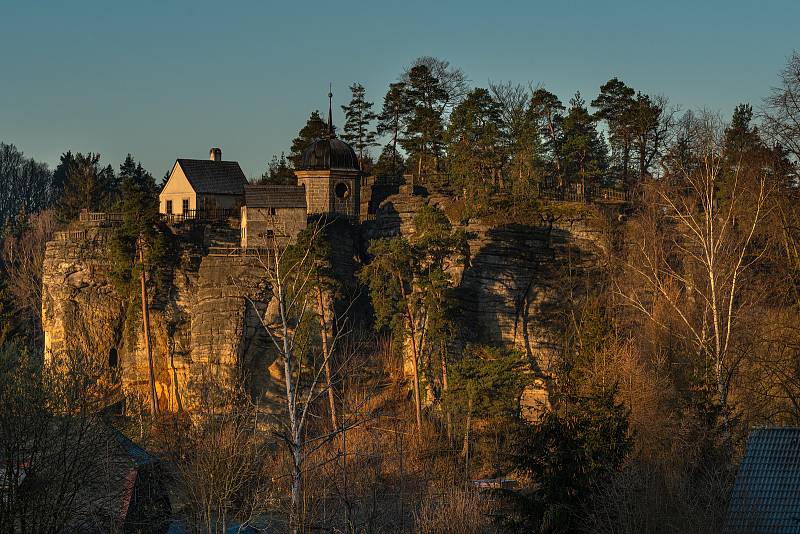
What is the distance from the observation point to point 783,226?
127ft

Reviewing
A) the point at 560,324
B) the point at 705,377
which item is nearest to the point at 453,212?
the point at 560,324

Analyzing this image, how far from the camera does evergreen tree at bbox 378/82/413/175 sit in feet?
225

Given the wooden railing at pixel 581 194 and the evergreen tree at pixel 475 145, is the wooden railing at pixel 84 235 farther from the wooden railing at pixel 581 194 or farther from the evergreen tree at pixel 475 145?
the wooden railing at pixel 581 194

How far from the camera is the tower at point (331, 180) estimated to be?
55.0 meters

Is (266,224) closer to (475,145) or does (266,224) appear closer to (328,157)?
(328,157)

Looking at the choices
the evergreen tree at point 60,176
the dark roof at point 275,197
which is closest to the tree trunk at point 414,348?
the dark roof at point 275,197

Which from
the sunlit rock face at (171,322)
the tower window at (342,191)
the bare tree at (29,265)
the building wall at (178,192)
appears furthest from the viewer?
the bare tree at (29,265)

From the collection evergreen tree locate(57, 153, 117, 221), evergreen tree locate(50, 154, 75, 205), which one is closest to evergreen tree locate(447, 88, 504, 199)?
evergreen tree locate(57, 153, 117, 221)

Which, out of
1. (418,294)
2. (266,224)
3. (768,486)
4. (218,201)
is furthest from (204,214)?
(768,486)

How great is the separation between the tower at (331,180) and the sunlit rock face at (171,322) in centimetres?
504

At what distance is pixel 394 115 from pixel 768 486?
44227 millimetres

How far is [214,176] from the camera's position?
208 ft

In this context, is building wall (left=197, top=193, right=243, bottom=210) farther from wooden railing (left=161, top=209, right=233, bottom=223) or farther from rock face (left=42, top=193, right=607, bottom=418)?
rock face (left=42, top=193, right=607, bottom=418)

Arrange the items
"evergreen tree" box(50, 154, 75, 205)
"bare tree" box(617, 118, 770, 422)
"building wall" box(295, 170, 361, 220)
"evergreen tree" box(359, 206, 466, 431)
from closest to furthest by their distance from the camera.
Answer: "bare tree" box(617, 118, 770, 422), "evergreen tree" box(359, 206, 466, 431), "building wall" box(295, 170, 361, 220), "evergreen tree" box(50, 154, 75, 205)
